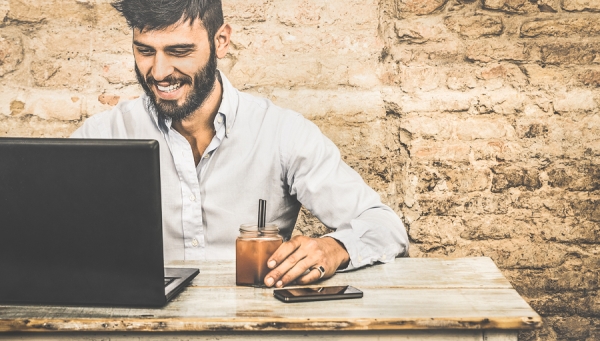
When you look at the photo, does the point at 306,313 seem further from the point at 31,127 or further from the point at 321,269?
the point at 31,127

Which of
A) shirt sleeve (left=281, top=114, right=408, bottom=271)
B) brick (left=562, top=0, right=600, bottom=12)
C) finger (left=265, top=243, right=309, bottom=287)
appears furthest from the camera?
brick (left=562, top=0, right=600, bottom=12)

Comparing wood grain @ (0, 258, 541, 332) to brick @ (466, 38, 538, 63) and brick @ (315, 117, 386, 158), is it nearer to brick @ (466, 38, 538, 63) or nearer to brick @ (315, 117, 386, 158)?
brick @ (315, 117, 386, 158)

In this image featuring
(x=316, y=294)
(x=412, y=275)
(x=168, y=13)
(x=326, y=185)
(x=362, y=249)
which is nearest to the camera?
(x=316, y=294)

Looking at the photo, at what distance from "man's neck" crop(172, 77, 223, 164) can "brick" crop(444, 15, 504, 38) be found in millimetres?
899

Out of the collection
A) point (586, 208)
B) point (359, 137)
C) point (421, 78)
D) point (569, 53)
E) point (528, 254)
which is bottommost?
point (528, 254)

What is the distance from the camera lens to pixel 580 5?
2.28 m

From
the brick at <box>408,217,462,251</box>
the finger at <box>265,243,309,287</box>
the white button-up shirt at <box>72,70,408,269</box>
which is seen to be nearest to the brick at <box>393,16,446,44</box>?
the white button-up shirt at <box>72,70,408,269</box>

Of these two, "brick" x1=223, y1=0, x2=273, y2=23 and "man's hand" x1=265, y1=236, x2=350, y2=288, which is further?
"brick" x1=223, y1=0, x2=273, y2=23

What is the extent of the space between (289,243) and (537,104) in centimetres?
139

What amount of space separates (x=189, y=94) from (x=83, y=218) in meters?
1.18

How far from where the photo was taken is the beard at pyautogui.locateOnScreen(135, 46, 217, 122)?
2098 mm

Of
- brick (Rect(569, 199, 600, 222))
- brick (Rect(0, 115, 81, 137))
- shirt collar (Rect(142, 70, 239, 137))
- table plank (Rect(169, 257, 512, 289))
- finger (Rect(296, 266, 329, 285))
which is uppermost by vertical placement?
shirt collar (Rect(142, 70, 239, 137))

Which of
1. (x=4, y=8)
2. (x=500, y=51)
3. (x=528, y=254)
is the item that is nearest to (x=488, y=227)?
(x=528, y=254)

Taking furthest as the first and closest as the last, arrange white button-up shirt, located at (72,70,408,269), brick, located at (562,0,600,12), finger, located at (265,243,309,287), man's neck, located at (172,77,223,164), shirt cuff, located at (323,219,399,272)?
brick, located at (562,0,600,12), man's neck, located at (172,77,223,164), white button-up shirt, located at (72,70,408,269), shirt cuff, located at (323,219,399,272), finger, located at (265,243,309,287)
